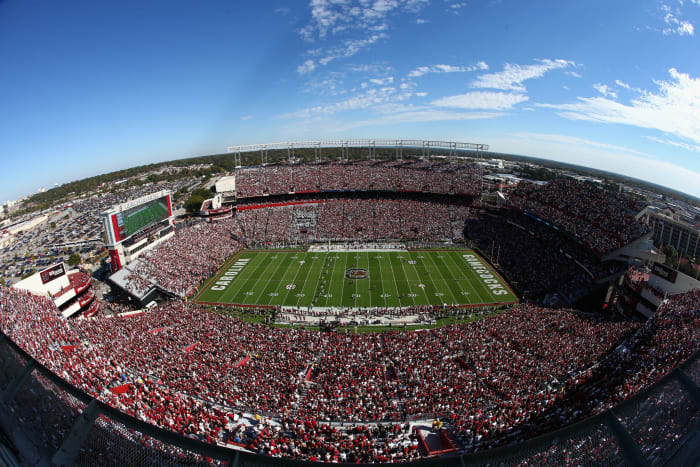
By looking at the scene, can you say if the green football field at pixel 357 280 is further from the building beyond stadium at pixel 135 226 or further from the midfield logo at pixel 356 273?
the building beyond stadium at pixel 135 226

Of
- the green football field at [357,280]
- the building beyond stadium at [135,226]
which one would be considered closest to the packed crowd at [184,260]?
the building beyond stadium at [135,226]

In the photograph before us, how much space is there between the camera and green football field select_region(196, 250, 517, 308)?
29.2 m

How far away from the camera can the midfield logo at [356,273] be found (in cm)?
3347

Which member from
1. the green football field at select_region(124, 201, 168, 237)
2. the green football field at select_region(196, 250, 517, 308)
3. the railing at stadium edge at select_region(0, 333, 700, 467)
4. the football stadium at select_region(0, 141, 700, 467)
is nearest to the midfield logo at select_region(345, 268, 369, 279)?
the green football field at select_region(196, 250, 517, 308)

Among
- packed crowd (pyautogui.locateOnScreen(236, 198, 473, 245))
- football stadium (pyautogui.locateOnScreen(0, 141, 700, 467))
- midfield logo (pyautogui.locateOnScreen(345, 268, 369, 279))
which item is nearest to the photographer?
football stadium (pyautogui.locateOnScreen(0, 141, 700, 467))

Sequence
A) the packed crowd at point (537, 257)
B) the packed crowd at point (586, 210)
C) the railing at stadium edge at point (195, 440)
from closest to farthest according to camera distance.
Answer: the railing at stadium edge at point (195, 440)
the packed crowd at point (537, 257)
the packed crowd at point (586, 210)

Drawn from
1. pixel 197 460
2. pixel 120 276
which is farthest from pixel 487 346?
pixel 120 276

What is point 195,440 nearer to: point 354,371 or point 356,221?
point 354,371

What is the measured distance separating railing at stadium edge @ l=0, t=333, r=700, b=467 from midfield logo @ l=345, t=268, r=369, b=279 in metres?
30.4

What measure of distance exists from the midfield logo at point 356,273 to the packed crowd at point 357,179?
22848mm

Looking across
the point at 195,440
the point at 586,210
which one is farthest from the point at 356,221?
the point at 195,440

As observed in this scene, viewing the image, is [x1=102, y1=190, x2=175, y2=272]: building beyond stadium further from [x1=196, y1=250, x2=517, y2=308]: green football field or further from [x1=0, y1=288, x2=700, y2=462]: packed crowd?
[x1=0, y1=288, x2=700, y2=462]: packed crowd

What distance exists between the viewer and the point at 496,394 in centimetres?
1389

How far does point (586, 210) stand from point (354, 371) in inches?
1295
